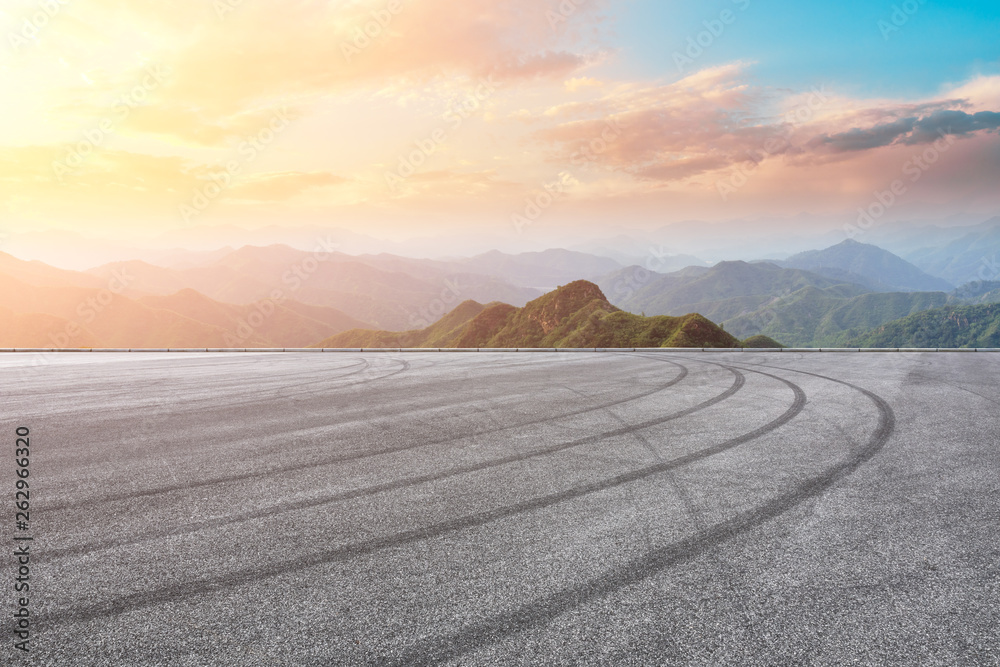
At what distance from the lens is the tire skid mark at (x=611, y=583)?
3533 mm

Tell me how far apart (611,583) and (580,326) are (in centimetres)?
9592

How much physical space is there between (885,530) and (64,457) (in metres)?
11.6

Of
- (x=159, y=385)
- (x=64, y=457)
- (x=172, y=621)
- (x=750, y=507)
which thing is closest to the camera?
(x=172, y=621)

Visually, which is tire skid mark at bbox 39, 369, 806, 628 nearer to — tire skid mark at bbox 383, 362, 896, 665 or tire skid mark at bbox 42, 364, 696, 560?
tire skid mark at bbox 42, 364, 696, 560

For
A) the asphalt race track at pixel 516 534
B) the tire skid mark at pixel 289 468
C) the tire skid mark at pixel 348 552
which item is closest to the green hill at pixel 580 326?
the tire skid mark at pixel 289 468

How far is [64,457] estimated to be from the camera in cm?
822

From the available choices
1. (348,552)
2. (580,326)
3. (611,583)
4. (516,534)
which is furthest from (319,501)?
(580,326)

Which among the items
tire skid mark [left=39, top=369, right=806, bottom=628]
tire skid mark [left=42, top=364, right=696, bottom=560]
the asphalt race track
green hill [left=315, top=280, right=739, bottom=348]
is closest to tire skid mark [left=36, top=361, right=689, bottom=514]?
the asphalt race track

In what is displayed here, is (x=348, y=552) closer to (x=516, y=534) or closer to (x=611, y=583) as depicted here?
(x=516, y=534)

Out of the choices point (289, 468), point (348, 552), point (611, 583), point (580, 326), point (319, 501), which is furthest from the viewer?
point (580, 326)

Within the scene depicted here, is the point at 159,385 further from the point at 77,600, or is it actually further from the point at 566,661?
the point at 566,661

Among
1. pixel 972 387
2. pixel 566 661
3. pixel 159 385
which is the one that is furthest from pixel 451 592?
pixel 972 387

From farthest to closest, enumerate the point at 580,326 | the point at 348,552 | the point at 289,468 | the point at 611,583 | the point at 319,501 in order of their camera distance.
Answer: the point at 580,326
the point at 289,468
the point at 319,501
the point at 348,552
the point at 611,583

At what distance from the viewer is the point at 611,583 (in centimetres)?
432
